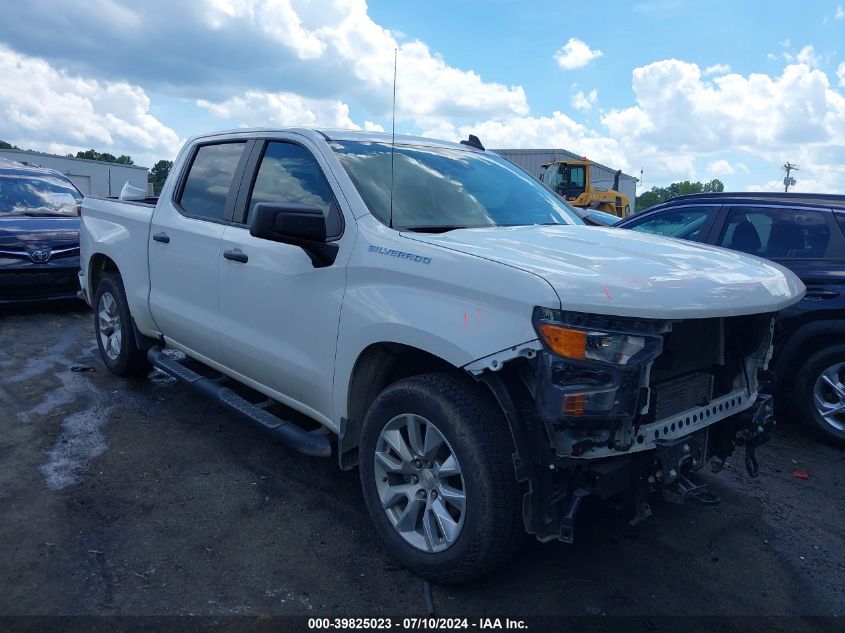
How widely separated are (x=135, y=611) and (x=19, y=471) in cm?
176

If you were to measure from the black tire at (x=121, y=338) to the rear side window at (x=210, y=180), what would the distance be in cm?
121

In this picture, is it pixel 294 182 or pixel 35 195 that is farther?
pixel 35 195

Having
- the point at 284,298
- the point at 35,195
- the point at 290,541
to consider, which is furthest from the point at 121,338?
the point at 35,195

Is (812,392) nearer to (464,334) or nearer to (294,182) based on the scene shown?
(464,334)

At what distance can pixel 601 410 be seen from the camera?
225cm

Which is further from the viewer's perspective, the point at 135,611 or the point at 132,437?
the point at 132,437

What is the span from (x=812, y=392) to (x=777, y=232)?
4.04 ft

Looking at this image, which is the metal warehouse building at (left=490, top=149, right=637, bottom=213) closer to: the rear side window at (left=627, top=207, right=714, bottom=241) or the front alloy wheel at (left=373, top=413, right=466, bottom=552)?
the rear side window at (left=627, top=207, right=714, bottom=241)

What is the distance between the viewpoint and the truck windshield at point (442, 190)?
3.21 metres

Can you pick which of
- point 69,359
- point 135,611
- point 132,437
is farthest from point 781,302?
point 69,359

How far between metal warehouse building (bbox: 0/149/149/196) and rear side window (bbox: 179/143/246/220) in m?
33.5

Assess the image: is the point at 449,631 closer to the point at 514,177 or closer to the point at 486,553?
the point at 486,553

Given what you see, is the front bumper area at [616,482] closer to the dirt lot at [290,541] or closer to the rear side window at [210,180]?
the dirt lot at [290,541]

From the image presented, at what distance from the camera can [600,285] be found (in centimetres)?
228
